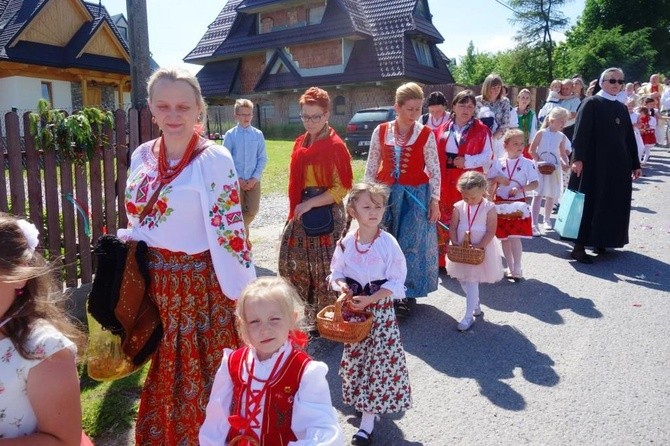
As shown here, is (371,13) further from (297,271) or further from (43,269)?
(43,269)

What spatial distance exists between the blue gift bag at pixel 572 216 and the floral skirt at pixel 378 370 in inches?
172

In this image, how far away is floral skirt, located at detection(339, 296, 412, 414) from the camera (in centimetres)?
335

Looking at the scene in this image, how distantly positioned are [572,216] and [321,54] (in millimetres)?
25219

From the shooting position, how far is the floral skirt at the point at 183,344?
2773mm

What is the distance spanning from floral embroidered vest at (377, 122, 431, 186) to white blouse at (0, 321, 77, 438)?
3.74 m

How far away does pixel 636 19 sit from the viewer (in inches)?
1802

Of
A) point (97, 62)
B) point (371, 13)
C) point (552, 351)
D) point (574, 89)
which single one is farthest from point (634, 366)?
point (371, 13)

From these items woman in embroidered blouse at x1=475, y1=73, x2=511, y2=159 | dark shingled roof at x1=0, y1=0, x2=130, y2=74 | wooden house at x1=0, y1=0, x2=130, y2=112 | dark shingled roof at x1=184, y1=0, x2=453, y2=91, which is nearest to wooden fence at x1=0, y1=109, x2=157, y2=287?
woman in embroidered blouse at x1=475, y1=73, x2=511, y2=159

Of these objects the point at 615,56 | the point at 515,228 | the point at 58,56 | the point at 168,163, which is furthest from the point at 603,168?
the point at 615,56

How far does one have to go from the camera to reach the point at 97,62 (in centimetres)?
2502

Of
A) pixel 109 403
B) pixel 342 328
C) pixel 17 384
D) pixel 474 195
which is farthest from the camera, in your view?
pixel 474 195

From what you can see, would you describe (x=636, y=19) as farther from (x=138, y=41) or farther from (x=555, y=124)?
(x=138, y=41)

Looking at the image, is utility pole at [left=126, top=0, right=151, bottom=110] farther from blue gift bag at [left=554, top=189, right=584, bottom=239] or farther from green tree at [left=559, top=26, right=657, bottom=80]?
green tree at [left=559, top=26, right=657, bottom=80]

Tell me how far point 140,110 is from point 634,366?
487cm
